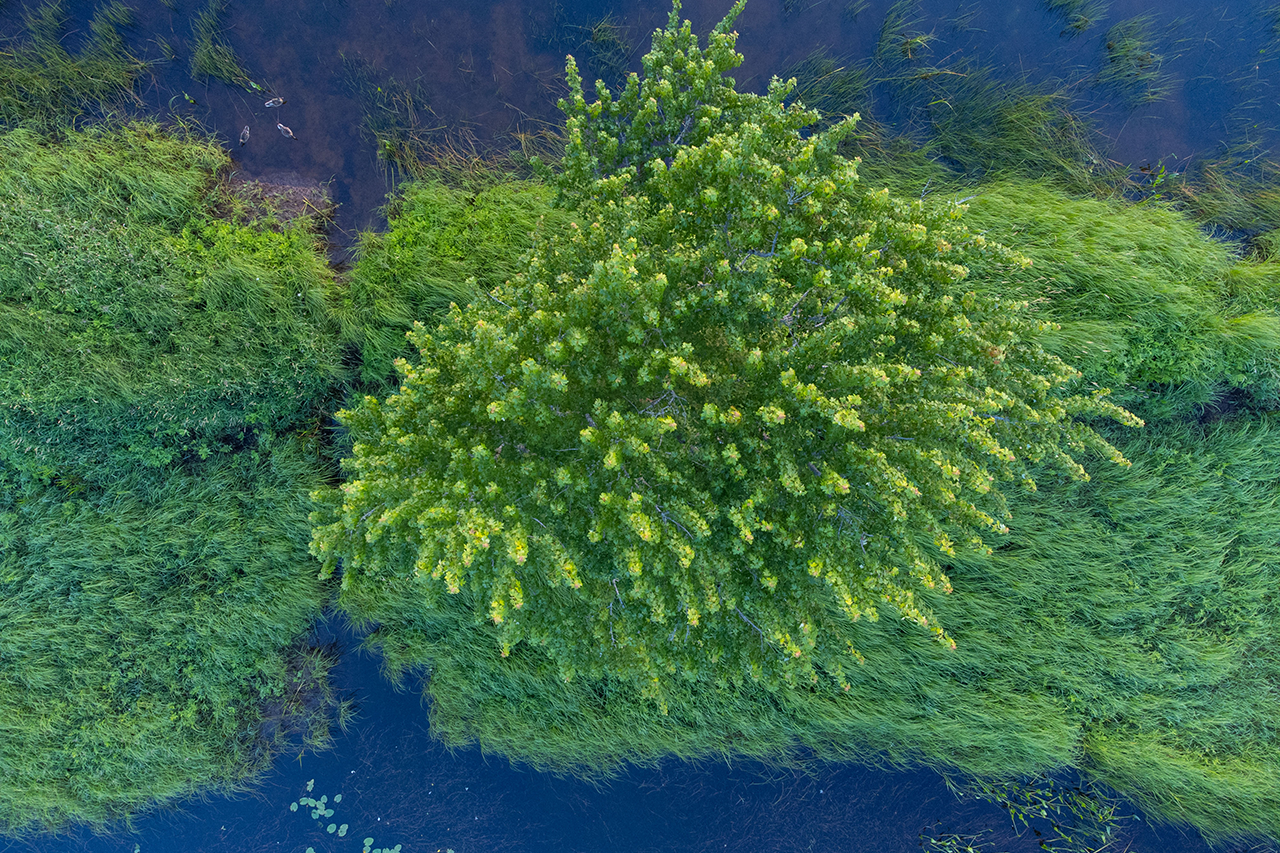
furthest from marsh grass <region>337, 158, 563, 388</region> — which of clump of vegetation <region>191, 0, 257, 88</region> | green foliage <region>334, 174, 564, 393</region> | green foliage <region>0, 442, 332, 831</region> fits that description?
clump of vegetation <region>191, 0, 257, 88</region>

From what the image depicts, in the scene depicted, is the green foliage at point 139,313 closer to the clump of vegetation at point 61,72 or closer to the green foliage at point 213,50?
the clump of vegetation at point 61,72

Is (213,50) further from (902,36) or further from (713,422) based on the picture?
(902,36)

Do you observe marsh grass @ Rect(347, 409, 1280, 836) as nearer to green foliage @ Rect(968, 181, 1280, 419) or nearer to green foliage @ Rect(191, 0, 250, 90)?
green foliage @ Rect(968, 181, 1280, 419)

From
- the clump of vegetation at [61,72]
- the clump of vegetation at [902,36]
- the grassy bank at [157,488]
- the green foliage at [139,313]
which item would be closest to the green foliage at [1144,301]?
the clump of vegetation at [902,36]

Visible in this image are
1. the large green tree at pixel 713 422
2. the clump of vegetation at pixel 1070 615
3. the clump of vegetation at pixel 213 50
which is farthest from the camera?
the clump of vegetation at pixel 213 50

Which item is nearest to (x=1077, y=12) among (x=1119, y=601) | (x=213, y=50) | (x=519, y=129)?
(x=519, y=129)
